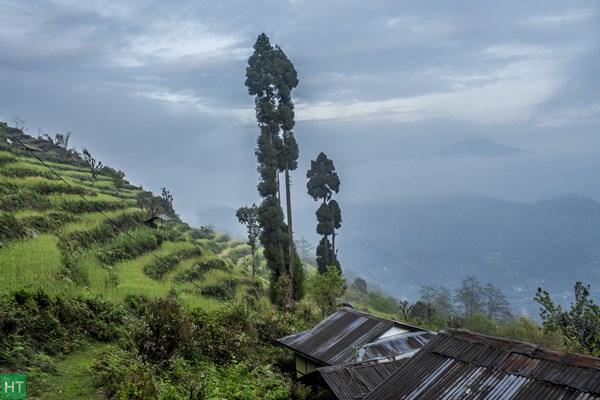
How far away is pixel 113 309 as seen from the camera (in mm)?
14719

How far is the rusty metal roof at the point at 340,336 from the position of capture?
1513 centimetres

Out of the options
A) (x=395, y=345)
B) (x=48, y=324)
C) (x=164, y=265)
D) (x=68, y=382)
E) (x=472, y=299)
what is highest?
(x=48, y=324)

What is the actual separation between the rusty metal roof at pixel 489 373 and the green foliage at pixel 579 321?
7052mm

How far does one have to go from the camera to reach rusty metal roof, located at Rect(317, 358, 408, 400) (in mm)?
11516

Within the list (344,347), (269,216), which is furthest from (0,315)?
(269,216)

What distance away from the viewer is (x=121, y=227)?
29828 millimetres

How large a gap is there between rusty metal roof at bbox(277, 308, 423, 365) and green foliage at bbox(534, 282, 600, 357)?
15.7 feet

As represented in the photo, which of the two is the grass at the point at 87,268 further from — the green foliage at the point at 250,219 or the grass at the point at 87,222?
the green foliage at the point at 250,219

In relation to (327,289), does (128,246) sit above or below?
above

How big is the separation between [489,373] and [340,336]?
336 inches

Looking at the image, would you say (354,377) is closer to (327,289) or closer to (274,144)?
(327,289)

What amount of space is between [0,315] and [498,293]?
67.8 metres

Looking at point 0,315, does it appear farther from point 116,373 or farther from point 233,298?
point 233,298

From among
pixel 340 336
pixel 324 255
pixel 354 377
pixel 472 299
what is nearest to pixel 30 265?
pixel 340 336
